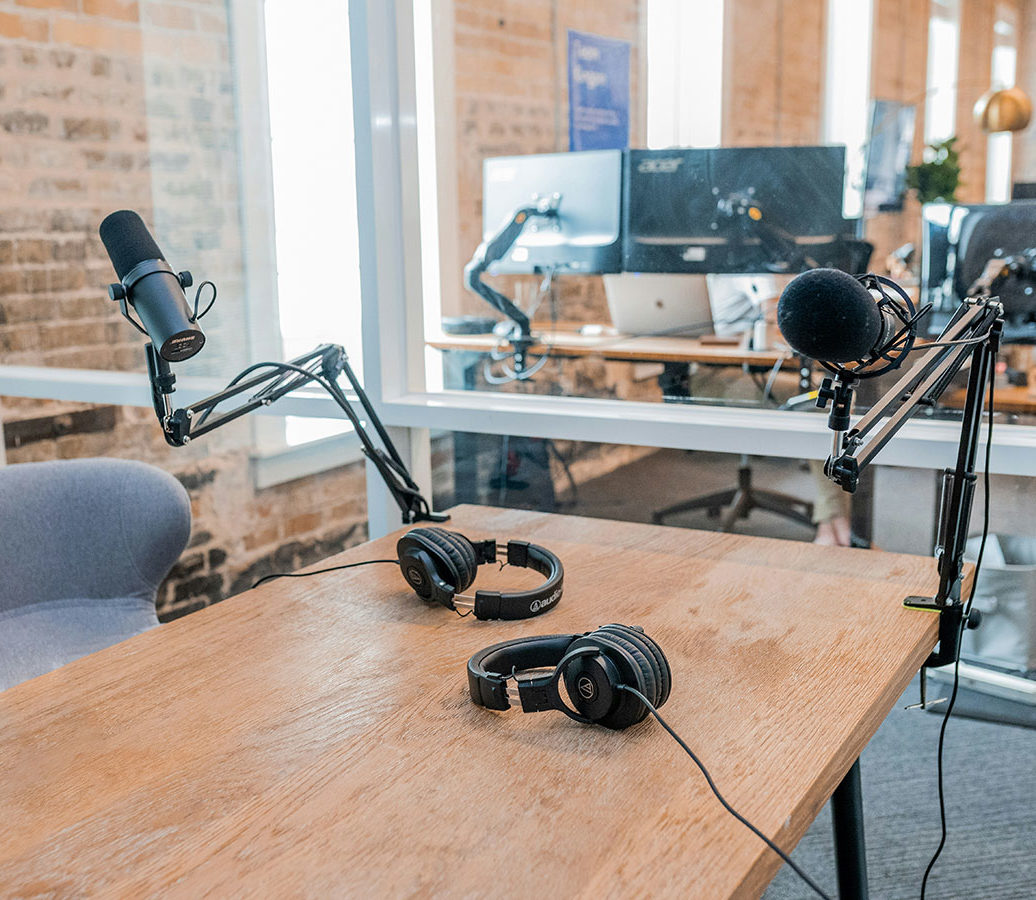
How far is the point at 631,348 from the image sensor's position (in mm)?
2461

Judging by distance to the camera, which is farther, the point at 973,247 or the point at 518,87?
the point at 518,87

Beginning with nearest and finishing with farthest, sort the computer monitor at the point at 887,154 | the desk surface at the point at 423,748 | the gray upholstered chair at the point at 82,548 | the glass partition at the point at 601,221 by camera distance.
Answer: the desk surface at the point at 423,748
the gray upholstered chair at the point at 82,548
the glass partition at the point at 601,221
the computer monitor at the point at 887,154

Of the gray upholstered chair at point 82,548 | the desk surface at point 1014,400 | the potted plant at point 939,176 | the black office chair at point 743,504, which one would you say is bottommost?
the black office chair at point 743,504

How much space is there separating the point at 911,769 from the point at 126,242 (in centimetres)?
191

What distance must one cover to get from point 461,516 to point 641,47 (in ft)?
7.43

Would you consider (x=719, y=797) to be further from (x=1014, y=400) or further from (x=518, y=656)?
(x=1014, y=400)

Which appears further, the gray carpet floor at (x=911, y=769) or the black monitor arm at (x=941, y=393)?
the gray carpet floor at (x=911, y=769)

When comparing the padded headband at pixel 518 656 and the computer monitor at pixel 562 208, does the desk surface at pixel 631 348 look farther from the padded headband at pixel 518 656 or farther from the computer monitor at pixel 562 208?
the padded headband at pixel 518 656

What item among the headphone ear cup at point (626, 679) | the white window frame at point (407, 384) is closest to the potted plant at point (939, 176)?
the white window frame at point (407, 384)

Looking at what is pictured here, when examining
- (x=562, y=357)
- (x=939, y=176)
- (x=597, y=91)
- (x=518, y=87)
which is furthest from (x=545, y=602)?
(x=939, y=176)

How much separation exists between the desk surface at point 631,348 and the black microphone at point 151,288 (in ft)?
3.38

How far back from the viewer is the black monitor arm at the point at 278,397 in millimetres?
1307

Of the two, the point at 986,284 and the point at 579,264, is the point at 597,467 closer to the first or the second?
the point at 579,264

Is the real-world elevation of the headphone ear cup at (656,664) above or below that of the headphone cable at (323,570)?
above
